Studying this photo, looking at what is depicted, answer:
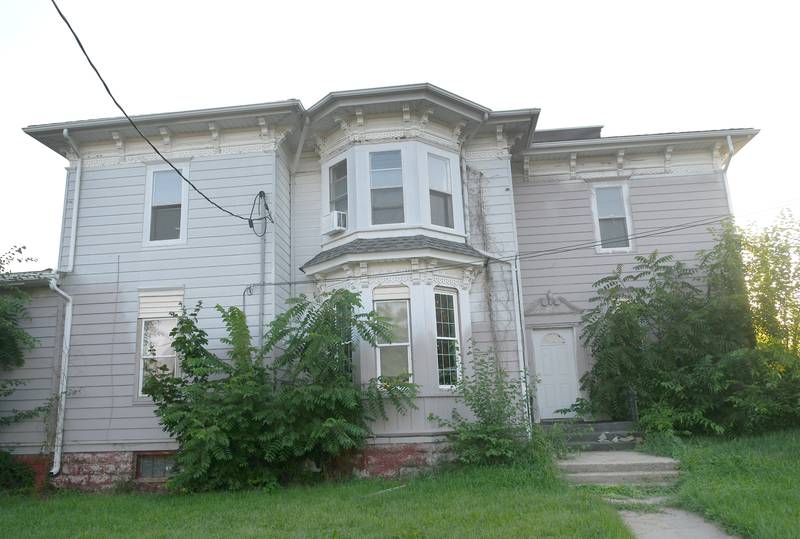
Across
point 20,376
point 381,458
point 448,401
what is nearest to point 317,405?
point 381,458

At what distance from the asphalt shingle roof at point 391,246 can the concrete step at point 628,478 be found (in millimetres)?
4108

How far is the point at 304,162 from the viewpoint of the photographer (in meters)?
12.4

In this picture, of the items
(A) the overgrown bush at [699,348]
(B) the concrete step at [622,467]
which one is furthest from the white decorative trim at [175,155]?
(B) the concrete step at [622,467]

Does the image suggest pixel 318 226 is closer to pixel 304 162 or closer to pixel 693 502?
pixel 304 162

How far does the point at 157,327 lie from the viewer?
1134cm

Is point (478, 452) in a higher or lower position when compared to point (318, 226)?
lower

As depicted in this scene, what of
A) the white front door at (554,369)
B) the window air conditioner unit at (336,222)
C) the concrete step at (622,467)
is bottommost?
the concrete step at (622,467)

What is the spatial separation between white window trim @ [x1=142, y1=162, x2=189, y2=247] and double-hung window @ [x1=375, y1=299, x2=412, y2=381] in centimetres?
395

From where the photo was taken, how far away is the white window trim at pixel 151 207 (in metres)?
11.5

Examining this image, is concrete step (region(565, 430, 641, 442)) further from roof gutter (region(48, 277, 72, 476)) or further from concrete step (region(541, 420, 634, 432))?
roof gutter (region(48, 277, 72, 476))

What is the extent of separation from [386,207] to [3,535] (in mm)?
7336

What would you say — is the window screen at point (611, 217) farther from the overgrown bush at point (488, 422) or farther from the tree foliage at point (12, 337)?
the tree foliage at point (12, 337)

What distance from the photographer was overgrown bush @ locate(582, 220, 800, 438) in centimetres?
1016

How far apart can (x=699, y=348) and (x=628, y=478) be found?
11.4ft
